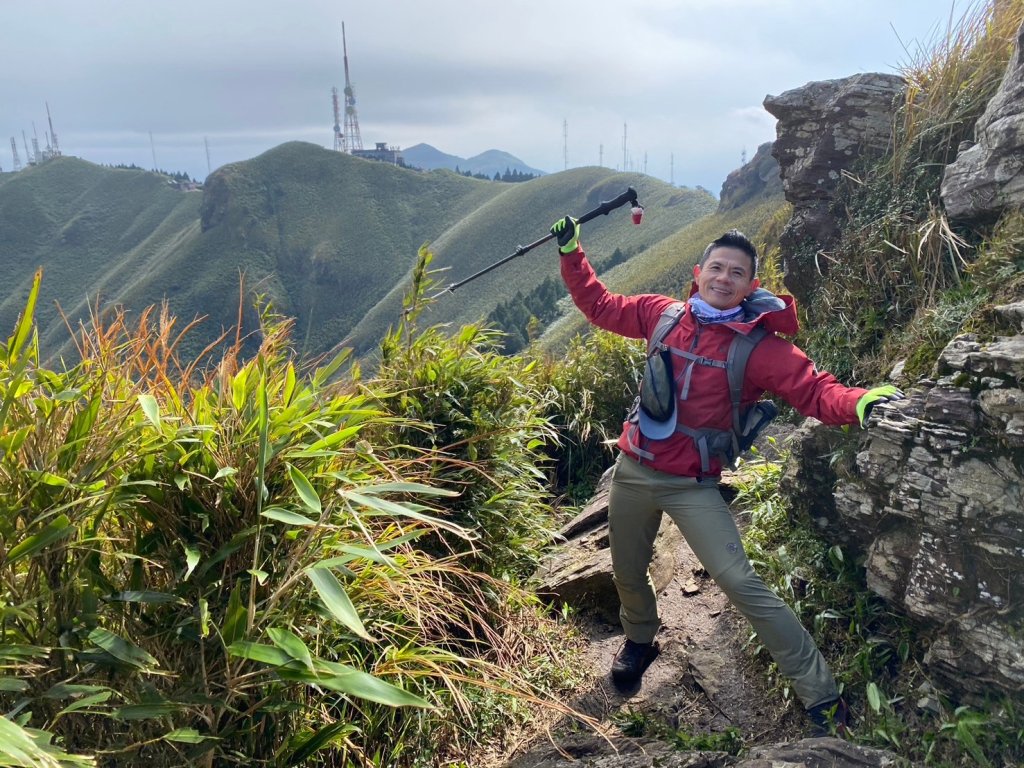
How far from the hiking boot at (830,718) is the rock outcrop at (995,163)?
10.0ft

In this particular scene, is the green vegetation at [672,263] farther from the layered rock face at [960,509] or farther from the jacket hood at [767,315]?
the layered rock face at [960,509]

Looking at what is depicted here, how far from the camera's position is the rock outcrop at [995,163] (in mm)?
4070

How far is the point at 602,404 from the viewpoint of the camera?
26.0 ft

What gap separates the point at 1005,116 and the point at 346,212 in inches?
5740

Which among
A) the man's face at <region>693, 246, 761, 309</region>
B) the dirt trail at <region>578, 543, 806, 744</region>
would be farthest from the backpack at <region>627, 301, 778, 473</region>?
the dirt trail at <region>578, 543, 806, 744</region>

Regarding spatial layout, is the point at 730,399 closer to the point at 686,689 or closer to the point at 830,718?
the point at 830,718

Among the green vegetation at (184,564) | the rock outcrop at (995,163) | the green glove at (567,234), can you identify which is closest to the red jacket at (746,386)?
the green glove at (567,234)

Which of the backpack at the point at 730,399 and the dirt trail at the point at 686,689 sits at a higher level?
the backpack at the point at 730,399

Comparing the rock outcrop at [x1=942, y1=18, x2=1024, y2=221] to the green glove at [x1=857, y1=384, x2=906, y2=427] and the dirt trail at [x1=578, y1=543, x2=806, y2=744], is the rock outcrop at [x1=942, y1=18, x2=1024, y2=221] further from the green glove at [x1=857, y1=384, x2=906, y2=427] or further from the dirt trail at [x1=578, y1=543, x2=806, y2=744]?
the dirt trail at [x1=578, y1=543, x2=806, y2=744]

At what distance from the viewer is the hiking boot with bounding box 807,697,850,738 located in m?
3.47

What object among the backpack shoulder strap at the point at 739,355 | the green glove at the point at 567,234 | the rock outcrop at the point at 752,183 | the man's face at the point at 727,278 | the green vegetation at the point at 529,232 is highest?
the green glove at the point at 567,234

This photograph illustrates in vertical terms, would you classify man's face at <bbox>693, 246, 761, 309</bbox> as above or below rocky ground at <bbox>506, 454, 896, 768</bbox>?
above

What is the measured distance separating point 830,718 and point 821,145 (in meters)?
4.49

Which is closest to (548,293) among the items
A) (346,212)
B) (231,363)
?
(346,212)
